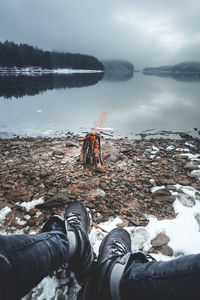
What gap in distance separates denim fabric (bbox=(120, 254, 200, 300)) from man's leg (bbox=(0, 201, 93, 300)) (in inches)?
25.2

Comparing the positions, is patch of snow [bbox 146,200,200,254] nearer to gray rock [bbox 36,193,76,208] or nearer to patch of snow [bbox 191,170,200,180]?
patch of snow [bbox 191,170,200,180]

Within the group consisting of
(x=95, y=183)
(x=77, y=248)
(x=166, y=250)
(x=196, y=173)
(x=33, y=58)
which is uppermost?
(x=33, y=58)

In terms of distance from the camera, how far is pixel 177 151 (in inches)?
255

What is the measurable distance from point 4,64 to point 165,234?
91.2 metres

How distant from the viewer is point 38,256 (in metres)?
1.39

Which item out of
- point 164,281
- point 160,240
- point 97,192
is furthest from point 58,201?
point 164,281

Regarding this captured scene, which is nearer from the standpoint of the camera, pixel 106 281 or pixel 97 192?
pixel 106 281

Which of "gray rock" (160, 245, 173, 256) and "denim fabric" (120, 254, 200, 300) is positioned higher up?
"denim fabric" (120, 254, 200, 300)

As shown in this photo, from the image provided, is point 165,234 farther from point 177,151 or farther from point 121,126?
point 121,126

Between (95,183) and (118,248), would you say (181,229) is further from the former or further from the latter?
(95,183)

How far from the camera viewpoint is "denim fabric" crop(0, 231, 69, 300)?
1135mm

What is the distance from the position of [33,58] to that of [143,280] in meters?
97.7

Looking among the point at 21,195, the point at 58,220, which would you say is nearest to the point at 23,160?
the point at 21,195

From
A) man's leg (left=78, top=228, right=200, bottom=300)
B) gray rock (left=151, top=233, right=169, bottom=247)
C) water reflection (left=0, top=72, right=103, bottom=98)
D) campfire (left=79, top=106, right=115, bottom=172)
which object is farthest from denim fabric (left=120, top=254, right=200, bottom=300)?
water reflection (left=0, top=72, right=103, bottom=98)
